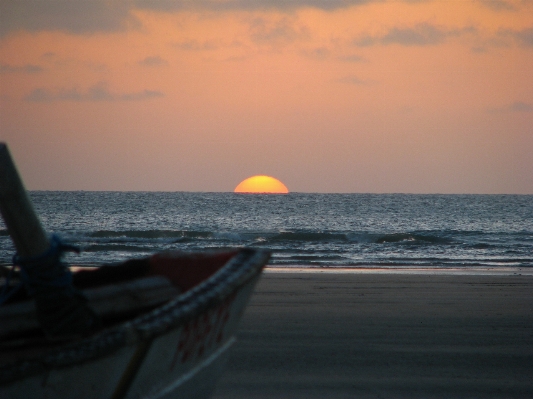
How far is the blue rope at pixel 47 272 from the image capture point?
2588 millimetres

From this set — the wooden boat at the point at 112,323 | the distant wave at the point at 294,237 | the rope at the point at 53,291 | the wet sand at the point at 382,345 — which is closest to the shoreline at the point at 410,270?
the wet sand at the point at 382,345

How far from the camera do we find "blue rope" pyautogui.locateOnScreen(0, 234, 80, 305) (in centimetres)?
259

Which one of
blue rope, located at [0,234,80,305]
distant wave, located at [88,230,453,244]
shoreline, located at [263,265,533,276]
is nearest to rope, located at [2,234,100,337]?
blue rope, located at [0,234,80,305]

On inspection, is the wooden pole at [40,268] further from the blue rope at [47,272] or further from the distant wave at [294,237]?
the distant wave at [294,237]

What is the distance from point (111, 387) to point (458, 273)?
12.1 metres

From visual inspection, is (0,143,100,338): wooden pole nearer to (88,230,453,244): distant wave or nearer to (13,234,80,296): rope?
(13,234,80,296): rope

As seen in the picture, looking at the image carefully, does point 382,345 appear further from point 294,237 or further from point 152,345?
point 294,237

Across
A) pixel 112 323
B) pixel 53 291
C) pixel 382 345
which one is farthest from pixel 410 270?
pixel 53 291

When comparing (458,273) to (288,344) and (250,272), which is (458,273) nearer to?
(288,344)

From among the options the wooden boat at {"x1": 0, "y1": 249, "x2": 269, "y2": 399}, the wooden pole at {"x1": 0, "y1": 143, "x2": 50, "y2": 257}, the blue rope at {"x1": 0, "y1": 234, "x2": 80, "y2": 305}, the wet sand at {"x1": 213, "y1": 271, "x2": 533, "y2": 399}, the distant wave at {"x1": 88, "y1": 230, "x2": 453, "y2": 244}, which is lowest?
the wet sand at {"x1": 213, "y1": 271, "x2": 533, "y2": 399}

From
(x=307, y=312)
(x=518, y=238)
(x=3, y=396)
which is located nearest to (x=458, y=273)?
(x=307, y=312)

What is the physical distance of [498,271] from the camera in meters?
14.2

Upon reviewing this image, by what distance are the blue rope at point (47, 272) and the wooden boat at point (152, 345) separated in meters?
0.26

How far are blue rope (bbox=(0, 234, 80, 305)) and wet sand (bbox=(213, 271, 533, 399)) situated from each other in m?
1.95
